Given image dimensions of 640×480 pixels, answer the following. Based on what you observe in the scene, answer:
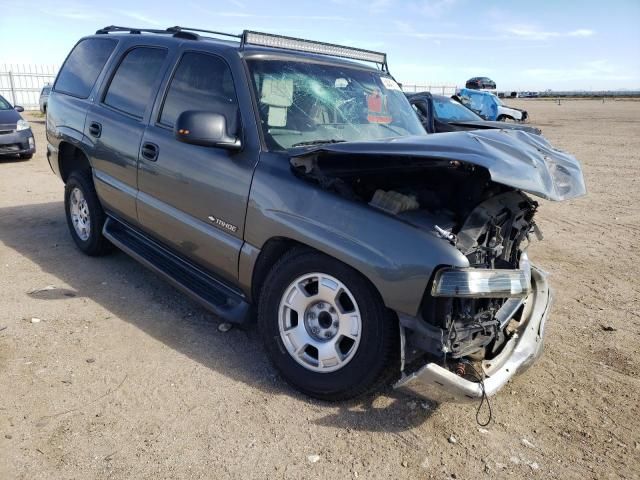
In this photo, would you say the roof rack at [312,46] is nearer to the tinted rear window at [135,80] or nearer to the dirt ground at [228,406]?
the tinted rear window at [135,80]

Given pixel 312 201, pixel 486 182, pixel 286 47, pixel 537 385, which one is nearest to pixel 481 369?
pixel 537 385

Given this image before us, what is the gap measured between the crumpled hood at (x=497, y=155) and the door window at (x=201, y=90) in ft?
2.21

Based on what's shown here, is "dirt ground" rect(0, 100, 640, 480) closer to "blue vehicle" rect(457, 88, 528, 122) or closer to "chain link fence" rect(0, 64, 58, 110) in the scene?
"blue vehicle" rect(457, 88, 528, 122)

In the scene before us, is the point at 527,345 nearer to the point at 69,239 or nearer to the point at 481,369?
the point at 481,369

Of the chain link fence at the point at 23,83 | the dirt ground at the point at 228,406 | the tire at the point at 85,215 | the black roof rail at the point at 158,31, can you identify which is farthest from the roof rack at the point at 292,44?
the chain link fence at the point at 23,83

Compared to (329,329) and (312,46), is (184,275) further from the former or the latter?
(312,46)

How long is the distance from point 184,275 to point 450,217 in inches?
78.1

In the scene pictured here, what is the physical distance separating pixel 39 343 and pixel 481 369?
286 cm

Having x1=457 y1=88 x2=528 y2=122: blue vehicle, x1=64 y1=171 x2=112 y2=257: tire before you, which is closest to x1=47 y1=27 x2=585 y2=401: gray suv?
x1=64 y1=171 x2=112 y2=257: tire

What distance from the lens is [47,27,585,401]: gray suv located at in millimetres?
2580

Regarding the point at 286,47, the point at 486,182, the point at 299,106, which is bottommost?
the point at 486,182

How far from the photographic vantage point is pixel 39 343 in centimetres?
348

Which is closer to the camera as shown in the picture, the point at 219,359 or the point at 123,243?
the point at 219,359

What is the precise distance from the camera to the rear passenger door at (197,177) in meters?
3.27
